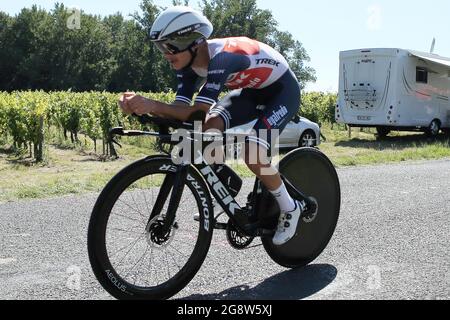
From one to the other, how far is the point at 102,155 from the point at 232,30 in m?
80.6

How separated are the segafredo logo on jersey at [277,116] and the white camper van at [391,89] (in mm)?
16381

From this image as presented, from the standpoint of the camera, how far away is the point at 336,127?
1087 inches

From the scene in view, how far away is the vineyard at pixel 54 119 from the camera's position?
1470cm

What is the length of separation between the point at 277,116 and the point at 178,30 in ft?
3.32

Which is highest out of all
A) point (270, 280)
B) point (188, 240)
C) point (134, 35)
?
point (134, 35)

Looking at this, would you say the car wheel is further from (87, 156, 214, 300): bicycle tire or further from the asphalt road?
(87, 156, 214, 300): bicycle tire

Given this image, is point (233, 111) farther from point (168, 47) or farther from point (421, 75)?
point (421, 75)

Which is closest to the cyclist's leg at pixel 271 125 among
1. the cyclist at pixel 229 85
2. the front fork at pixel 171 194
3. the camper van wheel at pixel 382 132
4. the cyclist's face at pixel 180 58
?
the cyclist at pixel 229 85

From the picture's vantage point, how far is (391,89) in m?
19.3

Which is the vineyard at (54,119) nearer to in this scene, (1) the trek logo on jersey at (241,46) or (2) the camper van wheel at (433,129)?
(2) the camper van wheel at (433,129)

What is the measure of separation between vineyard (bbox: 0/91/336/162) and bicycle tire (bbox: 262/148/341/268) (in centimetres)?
1113

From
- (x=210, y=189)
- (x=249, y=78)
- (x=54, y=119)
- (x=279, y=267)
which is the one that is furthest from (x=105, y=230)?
(x=54, y=119)
